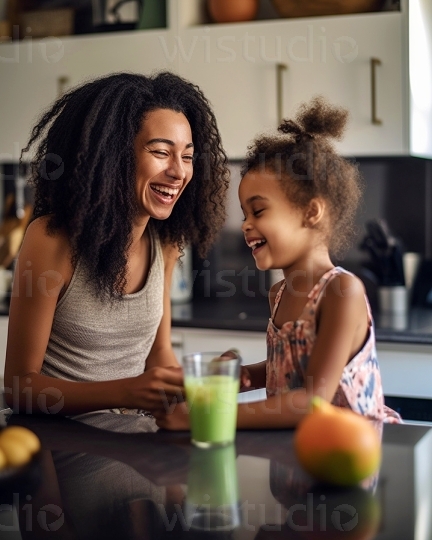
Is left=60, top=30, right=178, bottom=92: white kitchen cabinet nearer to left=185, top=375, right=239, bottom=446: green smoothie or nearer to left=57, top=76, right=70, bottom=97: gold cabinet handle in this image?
left=57, top=76, right=70, bottom=97: gold cabinet handle

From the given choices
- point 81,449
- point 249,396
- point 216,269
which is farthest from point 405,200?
point 81,449

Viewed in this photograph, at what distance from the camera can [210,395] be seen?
103 cm

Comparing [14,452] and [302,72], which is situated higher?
[302,72]

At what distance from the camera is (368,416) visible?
1.22 metres

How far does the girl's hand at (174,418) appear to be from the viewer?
112 cm

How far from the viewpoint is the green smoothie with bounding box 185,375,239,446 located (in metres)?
1.02

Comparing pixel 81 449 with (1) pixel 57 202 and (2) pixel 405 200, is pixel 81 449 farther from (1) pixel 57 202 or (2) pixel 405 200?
(2) pixel 405 200

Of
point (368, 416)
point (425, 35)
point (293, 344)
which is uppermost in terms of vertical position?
point (425, 35)

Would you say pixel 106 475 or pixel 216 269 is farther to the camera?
pixel 216 269

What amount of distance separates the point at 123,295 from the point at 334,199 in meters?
0.48

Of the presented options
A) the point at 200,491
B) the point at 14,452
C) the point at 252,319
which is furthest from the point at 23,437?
the point at 252,319

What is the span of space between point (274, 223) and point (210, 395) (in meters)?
0.40

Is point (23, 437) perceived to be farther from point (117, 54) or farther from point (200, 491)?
point (117, 54)

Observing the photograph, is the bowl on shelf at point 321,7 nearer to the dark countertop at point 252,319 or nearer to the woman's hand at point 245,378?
the dark countertop at point 252,319
